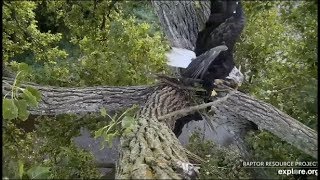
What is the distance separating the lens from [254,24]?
363 centimetres

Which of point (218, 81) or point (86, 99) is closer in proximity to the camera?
point (218, 81)

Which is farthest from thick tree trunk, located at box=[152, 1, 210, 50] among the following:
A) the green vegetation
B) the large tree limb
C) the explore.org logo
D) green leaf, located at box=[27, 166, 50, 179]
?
green leaf, located at box=[27, 166, 50, 179]

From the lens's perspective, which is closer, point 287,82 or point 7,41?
point 287,82

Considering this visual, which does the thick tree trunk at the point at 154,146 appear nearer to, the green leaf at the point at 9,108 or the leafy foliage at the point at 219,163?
the leafy foliage at the point at 219,163

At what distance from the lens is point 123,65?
10.6ft

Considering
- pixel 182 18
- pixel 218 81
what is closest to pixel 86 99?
pixel 218 81

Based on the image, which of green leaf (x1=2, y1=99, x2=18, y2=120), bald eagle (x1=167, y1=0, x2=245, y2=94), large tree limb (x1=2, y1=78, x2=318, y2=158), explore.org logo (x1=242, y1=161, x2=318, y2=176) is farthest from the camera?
large tree limb (x1=2, y1=78, x2=318, y2=158)

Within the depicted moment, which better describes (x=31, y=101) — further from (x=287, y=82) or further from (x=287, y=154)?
(x=287, y=82)

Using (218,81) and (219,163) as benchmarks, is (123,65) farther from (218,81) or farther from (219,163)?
(219,163)

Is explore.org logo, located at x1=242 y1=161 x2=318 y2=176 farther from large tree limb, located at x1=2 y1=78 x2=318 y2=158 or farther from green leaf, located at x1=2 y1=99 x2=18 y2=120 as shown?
green leaf, located at x1=2 y1=99 x2=18 y2=120

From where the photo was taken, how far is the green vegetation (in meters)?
2.29

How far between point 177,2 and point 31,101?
1.79 metres

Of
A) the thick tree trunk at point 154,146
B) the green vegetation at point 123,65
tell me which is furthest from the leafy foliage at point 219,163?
the thick tree trunk at point 154,146

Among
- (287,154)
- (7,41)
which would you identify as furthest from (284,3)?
(7,41)
